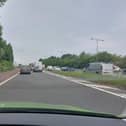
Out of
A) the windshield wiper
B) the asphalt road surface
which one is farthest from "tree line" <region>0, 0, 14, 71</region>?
the windshield wiper

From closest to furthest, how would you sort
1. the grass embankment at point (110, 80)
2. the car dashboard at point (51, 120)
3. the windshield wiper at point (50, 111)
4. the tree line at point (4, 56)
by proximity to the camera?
the car dashboard at point (51, 120) < the windshield wiper at point (50, 111) < the grass embankment at point (110, 80) < the tree line at point (4, 56)

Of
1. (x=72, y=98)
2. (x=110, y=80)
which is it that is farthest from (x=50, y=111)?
(x=110, y=80)

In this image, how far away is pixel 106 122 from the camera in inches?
169

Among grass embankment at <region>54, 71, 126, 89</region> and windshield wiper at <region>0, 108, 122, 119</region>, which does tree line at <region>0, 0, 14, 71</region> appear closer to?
grass embankment at <region>54, 71, 126, 89</region>

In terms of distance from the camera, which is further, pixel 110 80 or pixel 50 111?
pixel 110 80

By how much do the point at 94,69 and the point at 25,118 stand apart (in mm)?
96058

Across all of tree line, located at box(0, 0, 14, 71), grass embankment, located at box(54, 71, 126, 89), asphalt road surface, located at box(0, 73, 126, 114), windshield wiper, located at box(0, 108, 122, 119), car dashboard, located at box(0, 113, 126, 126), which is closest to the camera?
car dashboard, located at box(0, 113, 126, 126)

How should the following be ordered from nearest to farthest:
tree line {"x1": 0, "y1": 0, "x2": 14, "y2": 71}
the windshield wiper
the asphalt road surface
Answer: the windshield wiper → the asphalt road surface → tree line {"x1": 0, "y1": 0, "x2": 14, "y2": 71}

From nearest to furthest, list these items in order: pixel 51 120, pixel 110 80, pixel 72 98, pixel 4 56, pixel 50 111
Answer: pixel 51 120
pixel 50 111
pixel 72 98
pixel 110 80
pixel 4 56

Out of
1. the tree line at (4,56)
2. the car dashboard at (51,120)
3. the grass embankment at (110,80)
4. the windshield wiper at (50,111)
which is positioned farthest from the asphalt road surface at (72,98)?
the tree line at (4,56)

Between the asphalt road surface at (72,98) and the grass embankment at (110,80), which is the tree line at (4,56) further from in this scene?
the asphalt road surface at (72,98)

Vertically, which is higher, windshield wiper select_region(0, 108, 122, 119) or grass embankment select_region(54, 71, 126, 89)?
windshield wiper select_region(0, 108, 122, 119)

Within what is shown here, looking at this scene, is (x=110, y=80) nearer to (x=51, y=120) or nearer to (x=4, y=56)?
(x=51, y=120)

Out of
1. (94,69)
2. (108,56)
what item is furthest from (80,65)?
A: (94,69)
